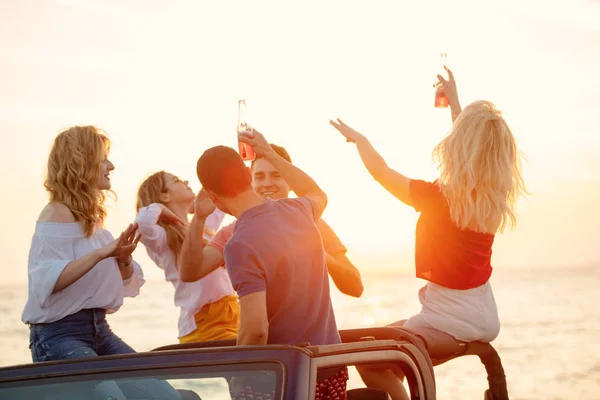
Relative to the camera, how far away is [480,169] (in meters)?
5.13

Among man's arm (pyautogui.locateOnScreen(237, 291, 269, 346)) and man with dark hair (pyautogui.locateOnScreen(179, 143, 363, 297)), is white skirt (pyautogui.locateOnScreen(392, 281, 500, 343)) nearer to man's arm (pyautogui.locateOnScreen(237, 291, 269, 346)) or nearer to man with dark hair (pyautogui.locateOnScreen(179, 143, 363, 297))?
man with dark hair (pyautogui.locateOnScreen(179, 143, 363, 297))

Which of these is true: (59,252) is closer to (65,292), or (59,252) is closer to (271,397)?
(65,292)

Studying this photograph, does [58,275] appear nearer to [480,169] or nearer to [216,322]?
[216,322]

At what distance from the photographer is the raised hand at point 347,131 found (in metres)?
5.52

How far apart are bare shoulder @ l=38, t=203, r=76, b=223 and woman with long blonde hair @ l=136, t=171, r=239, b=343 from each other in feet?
3.38

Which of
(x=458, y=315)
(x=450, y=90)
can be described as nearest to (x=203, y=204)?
(x=458, y=315)

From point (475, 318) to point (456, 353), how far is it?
0.70ft

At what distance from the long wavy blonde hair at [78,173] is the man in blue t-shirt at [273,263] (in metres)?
1.38

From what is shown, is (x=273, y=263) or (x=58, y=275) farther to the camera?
(x=58, y=275)

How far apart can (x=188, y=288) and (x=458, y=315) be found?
2111mm

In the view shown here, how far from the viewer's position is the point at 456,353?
527cm

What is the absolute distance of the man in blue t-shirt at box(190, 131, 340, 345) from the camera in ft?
13.2

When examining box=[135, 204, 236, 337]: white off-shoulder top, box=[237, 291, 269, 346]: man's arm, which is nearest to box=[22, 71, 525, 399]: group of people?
box=[237, 291, 269, 346]: man's arm

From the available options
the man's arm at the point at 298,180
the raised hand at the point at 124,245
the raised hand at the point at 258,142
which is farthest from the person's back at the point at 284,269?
the raised hand at the point at 124,245
